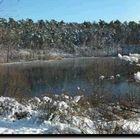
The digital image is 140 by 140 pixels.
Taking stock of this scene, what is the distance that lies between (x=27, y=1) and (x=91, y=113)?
1112 millimetres

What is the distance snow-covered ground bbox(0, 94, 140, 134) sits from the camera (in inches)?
114

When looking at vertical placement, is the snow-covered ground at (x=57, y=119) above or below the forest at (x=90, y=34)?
below

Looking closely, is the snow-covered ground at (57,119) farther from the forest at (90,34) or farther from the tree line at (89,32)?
the tree line at (89,32)

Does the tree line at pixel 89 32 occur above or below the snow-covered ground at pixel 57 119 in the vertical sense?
above

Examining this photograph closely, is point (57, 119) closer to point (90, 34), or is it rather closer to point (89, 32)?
point (90, 34)

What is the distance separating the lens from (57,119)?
11.9ft

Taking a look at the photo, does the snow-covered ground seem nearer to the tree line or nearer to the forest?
the forest

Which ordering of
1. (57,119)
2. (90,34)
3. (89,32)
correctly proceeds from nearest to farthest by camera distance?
1. (57,119)
2. (90,34)
3. (89,32)

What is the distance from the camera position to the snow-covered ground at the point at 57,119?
Result: 2887 millimetres

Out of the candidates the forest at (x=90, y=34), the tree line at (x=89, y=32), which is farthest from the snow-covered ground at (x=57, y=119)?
the tree line at (x=89, y=32)

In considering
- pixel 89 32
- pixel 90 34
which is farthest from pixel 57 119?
pixel 89 32

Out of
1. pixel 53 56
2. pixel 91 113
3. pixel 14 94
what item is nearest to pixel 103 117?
pixel 91 113

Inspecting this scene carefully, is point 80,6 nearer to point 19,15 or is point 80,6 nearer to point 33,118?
point 19,15

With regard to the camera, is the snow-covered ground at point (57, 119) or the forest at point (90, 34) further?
the forest at point (90, 34)
